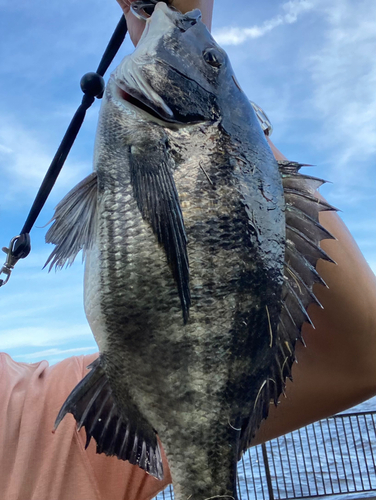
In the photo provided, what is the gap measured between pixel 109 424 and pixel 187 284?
40 cm

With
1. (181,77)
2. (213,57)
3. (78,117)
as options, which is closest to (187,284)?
(181,77)

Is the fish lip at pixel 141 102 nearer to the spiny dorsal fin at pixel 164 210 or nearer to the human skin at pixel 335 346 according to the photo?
the spiny dorsal fin at pixel 164 210

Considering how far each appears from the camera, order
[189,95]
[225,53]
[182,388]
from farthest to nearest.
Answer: [225,53]
[189,95]
[182,388]

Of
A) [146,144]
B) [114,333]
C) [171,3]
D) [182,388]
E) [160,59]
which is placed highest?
[171,3]

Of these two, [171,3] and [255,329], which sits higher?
[171,3]

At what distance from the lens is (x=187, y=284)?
0.96 meters

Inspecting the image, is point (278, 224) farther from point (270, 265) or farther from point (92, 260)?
point (92, 260)

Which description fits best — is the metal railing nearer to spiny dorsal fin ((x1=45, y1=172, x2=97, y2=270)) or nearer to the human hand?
spiny dorsal fin ((x1=45, y1=172, x2=97, y2=270))

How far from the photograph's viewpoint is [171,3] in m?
1.55

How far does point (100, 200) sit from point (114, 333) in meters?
0.35

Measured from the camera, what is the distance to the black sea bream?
0.97m

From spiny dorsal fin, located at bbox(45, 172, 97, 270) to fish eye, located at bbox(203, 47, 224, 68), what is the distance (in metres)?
0.59

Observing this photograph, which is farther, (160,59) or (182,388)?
(160,59)

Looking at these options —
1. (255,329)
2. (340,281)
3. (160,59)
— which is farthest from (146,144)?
(340,281)
